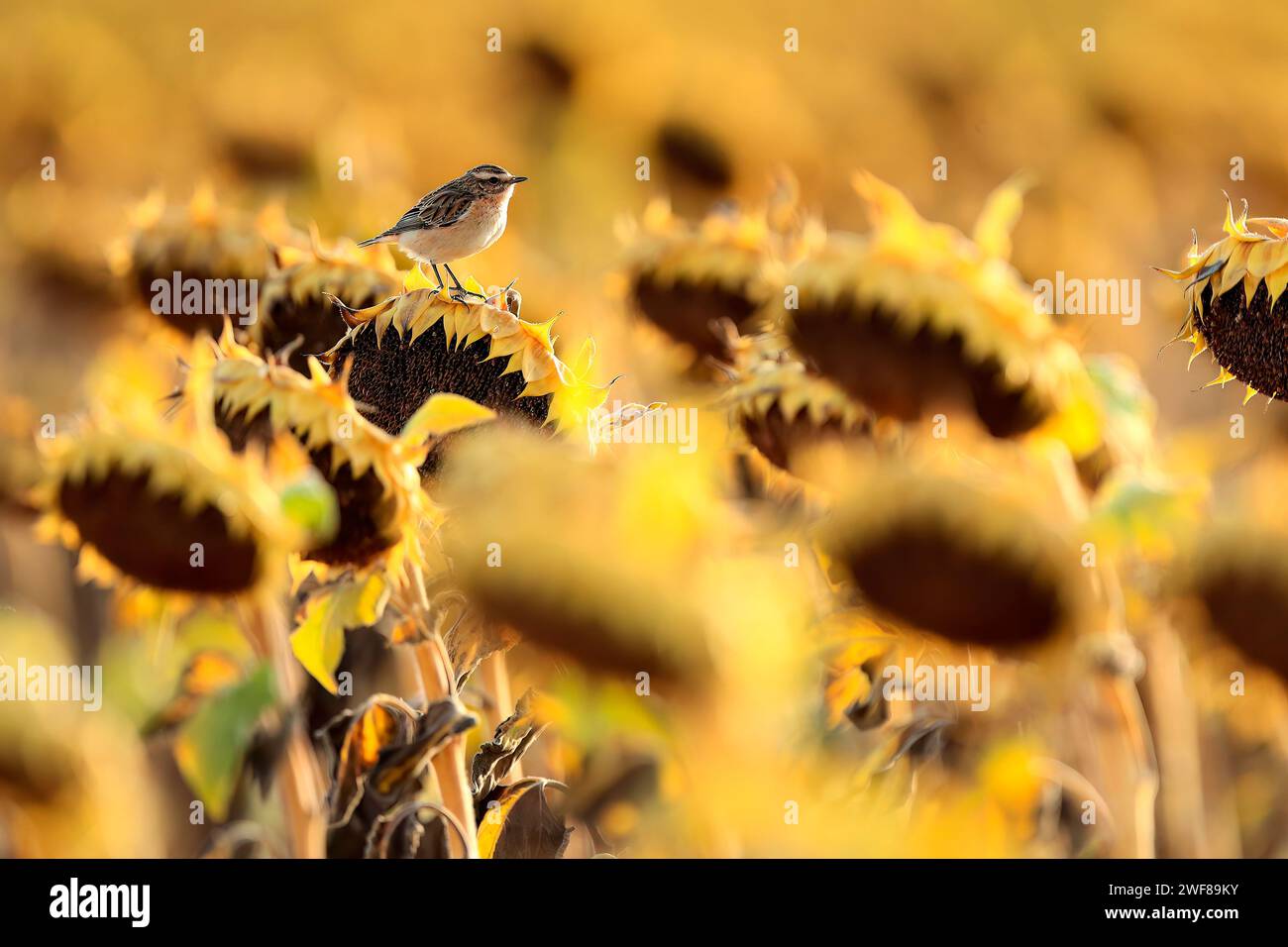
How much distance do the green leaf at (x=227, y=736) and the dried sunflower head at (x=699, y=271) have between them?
29 centimetres

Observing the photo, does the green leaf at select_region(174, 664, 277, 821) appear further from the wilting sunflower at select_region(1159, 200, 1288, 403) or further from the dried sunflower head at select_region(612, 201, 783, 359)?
the wilting sunflower at select_region(1159, 200, 1288, 403)

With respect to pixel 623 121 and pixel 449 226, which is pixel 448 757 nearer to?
pixel 449 226

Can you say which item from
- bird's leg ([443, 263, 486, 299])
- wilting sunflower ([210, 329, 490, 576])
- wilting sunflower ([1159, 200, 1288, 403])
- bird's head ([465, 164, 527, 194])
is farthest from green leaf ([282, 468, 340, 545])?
wilting sunflower ([1159, 200, 1288, 403])

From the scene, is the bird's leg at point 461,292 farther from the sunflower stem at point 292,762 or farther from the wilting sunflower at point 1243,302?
the wilting sunflower at point 1243,302

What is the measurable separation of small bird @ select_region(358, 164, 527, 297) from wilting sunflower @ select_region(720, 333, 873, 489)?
141mm

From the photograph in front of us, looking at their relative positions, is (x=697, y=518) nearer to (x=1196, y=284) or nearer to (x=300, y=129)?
(x=1196, y=284)

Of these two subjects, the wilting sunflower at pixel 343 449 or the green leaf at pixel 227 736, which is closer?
the wilting sunflower at pixel 343 449

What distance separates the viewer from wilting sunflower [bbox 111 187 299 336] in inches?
25.5

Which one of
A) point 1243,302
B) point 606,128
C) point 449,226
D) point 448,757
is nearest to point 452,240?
point 449,226

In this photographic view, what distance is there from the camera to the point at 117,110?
3.43ft

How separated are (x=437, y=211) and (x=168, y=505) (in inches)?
7.7

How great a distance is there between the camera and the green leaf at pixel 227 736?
61 cm

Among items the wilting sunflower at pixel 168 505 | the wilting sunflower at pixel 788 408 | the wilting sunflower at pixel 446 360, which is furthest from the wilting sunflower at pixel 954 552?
the wilting sunflower at pixel 168 505

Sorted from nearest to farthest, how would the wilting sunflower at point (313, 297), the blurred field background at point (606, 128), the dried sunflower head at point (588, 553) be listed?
1. the dried sunflower head at point (588, 553)
2. the wilting sunflower at point (313, 297)
3. the blurred field background at point (606, 128)
